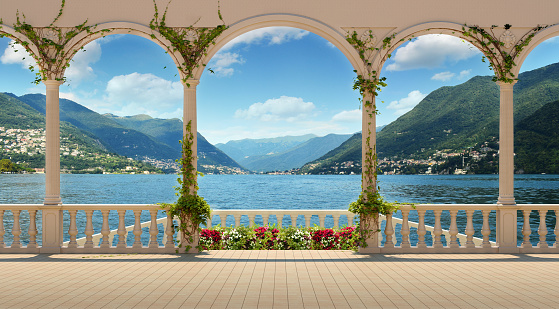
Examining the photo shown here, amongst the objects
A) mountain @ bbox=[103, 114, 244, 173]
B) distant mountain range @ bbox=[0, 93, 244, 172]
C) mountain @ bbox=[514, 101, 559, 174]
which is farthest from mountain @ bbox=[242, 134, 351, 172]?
mountain @ bbox=[514, 101, 559, 174]

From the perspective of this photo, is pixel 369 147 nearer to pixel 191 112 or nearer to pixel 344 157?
pixel 191 112

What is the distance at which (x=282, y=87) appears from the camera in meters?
81.6

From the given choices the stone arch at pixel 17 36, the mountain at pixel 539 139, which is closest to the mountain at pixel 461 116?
the mountain at pixel 539 139

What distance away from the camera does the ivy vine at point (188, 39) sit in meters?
5.84

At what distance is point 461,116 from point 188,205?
50.1m

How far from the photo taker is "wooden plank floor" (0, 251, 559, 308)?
149 inches

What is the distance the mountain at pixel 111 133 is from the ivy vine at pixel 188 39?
237 feet

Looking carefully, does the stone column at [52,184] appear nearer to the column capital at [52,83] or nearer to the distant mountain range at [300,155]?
the column capital at [52,83]

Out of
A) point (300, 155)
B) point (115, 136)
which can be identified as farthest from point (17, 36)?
point (300, 155)

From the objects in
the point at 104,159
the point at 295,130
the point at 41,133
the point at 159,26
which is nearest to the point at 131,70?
the point at 104,159

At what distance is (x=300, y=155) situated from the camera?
438 feet

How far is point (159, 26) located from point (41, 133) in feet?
196

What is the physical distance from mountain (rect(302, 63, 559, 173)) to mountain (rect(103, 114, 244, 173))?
40.5 meters

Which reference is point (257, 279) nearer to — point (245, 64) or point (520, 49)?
point (520, 49)
